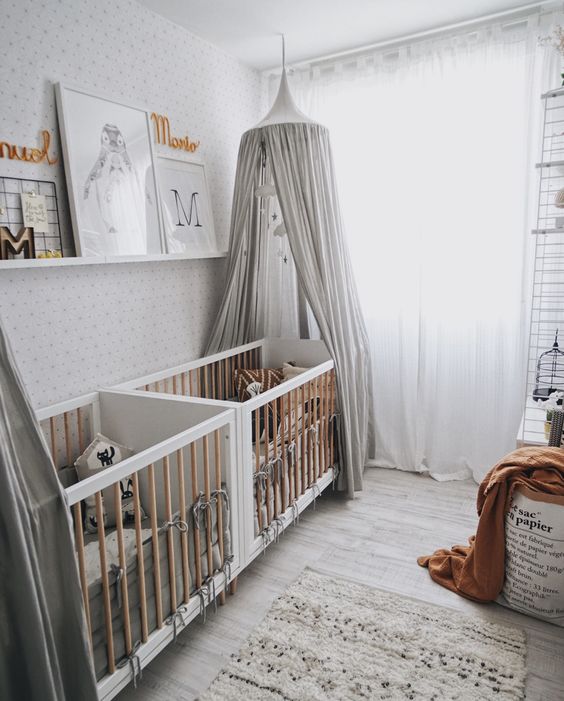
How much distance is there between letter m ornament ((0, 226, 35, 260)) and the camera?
1995 millimetres

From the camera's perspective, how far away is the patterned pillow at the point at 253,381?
3.09 m

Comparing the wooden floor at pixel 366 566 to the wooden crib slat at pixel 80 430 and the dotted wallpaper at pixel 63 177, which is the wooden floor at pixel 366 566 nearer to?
the wooden crib slat at pixel 80 430

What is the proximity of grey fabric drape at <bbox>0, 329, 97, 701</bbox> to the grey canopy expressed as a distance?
6.11 ft

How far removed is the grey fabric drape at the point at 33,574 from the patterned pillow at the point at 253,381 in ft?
5.69

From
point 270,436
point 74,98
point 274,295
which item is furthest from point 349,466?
point 74,98

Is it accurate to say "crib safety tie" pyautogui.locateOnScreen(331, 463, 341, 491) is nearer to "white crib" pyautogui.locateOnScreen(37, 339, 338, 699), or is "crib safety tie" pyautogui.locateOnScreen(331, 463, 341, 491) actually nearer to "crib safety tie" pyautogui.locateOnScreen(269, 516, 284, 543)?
"white crib" pyautogui.locateOnScreen(37, 339, 338, 699)

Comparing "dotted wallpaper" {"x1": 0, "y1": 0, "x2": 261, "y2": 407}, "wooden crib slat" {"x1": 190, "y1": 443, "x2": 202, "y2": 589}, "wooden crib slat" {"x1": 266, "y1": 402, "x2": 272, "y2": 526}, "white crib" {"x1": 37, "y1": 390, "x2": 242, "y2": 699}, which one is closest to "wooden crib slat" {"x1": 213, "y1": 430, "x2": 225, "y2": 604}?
"white crib" {"x1": 37, "y1": 390, "x2": 242, "y2": 699}

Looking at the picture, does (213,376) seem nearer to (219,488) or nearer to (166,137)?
(219,488)

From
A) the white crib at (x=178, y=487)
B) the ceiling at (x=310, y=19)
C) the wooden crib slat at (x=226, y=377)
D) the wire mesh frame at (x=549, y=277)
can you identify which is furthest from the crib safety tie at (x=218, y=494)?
the ceiling at (x=310, y=19)

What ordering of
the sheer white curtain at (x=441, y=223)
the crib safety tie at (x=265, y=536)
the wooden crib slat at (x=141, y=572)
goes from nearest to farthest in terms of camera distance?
the wooden crib slat at (x=141, y=572), the crib safety tie at (x=265, y=536), the sheer white curtain at (x=441, y=223)

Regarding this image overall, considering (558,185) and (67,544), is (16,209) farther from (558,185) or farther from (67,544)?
(558,185)

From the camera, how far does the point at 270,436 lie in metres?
2.64

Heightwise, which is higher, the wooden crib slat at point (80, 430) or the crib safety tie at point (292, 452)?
the wooden crib slat at point (80, 430)

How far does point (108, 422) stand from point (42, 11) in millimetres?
1623
